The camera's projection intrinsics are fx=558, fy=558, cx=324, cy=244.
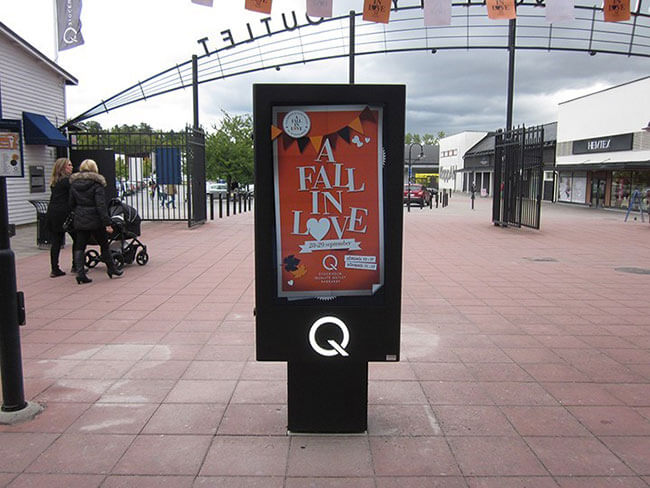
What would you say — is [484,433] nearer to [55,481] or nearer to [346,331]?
[346,331]

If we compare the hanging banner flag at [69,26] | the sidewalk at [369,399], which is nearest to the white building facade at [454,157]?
the hanging banner flag at [69,26]

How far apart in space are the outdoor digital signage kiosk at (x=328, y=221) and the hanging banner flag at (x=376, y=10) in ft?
24.0

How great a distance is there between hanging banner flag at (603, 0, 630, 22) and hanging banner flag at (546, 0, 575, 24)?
0.70 metres

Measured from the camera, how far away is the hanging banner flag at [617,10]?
928cm

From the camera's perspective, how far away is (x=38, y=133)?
17547 millimetres

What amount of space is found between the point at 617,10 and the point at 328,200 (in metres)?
8.54

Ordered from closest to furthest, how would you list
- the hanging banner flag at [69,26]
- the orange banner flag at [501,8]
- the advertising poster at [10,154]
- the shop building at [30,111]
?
1. the advertising poster at [10,154]
2. the orange banner flag at [501,8]
3. the hanging banner flag at [69,26]
4. the shop building at [30,111]

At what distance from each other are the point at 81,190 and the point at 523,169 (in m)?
12.8

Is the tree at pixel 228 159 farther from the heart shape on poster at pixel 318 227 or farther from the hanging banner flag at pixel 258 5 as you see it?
the heart shape on poster at pixel 318 227

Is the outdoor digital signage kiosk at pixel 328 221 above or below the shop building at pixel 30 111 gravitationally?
below

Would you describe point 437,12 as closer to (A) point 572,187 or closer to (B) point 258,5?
(B) point 258,5

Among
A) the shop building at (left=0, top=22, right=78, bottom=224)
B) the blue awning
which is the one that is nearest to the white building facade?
the shop building at (left=0, top=22, right=78, bottom=224)

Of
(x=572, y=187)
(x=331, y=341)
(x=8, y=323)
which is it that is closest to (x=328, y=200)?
(x=331, y=341)

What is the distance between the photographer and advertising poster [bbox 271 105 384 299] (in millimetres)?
3236
